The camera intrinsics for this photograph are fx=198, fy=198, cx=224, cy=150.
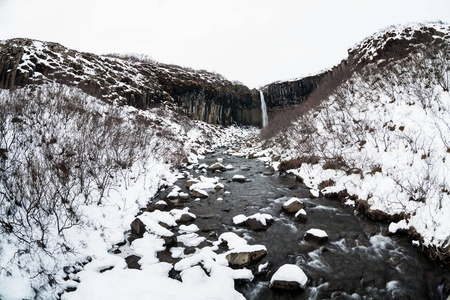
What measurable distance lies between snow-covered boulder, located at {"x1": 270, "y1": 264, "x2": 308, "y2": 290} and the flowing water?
0.36 ft

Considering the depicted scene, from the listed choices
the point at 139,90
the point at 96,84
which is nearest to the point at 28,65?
the point at 96,84

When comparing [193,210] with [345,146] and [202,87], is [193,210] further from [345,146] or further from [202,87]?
[202,87]

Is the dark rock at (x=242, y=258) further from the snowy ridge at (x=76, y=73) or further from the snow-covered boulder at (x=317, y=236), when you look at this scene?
the snowy ridge at (x=76, y=73)

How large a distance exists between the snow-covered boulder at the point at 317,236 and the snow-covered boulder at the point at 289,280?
1.55 m

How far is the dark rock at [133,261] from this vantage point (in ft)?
13.0

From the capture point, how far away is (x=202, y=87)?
1401 inches

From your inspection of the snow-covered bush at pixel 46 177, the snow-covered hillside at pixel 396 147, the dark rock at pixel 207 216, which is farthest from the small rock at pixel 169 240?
the snow-covered hillside at pixel 396 147

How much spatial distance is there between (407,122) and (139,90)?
23.3 metres

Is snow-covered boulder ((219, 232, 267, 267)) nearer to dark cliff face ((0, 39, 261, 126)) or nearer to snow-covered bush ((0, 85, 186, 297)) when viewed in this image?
snow-covered bush ((0, 85, 186, 297))

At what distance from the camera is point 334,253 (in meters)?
4.57

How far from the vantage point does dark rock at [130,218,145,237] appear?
5.15m

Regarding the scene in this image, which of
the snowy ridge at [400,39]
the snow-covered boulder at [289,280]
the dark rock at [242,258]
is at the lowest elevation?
the dark rock at [242,258]

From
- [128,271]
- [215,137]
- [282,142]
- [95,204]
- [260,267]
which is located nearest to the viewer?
[128,271]

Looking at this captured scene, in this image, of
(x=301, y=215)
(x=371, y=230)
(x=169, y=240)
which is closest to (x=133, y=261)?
(x=169, y=240)
